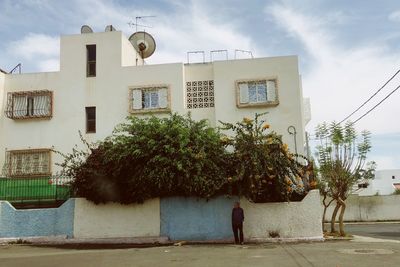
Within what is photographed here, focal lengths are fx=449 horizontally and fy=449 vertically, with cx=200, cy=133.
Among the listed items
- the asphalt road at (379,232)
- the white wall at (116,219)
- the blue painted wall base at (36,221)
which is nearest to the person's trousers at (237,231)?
the white wall at (116,219)

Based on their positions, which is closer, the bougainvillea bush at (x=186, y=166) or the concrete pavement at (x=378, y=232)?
the bougainvillea bush at (x=186, y=166)

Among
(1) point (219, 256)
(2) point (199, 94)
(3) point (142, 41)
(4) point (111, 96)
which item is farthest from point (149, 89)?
(1) point (219, 256)

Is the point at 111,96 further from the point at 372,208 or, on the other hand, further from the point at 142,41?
the point at 372,208

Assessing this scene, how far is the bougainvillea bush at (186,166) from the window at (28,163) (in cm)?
599

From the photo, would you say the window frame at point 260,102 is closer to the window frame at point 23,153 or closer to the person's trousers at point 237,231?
the person's trousers at point 237,231

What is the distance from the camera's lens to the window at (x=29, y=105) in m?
23.0

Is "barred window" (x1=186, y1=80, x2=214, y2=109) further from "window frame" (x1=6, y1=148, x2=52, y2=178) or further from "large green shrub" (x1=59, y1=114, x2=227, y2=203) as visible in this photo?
"window frame" (x1=6, y1=148, x2=52, y2=178)

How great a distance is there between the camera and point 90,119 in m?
23.3

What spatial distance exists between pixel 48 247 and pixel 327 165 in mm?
11046

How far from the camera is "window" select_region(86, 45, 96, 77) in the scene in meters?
23.6

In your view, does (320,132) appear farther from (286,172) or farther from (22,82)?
(22,82)

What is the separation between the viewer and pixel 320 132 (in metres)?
18.5

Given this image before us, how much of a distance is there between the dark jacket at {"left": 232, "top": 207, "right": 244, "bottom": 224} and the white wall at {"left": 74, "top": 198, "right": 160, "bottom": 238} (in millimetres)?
2941

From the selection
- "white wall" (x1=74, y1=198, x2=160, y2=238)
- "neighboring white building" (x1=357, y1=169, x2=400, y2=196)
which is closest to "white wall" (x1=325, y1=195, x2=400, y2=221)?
"white wall" (x1=74, y1=198, x2=160, y2=238)
